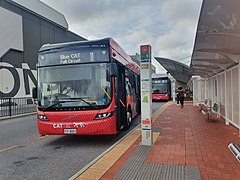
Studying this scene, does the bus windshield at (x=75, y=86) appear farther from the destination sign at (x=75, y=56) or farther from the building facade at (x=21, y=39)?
the building facade at (x=21, y=39)

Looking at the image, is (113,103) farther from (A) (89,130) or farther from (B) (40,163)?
(B) (40,163)

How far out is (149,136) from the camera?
6.39 metres

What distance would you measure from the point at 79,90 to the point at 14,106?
42.2ft

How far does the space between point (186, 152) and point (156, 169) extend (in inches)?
56.9

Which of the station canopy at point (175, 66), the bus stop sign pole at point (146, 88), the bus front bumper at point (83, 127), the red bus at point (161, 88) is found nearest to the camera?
the bus stop sign pole at point (146, 88)

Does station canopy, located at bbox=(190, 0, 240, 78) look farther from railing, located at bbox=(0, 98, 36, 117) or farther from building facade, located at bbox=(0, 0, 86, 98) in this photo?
building facade, located at bbox=(0, 0, 86, 98)

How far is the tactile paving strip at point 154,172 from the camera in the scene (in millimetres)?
4137

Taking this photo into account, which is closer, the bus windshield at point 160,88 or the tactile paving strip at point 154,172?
the tactile paving strip at point 154,172

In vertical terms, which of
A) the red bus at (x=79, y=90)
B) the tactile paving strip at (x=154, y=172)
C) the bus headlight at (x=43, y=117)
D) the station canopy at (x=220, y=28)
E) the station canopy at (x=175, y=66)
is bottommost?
the tactile paving strip at (x=154, y=172)

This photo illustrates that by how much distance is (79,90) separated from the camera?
6.74m

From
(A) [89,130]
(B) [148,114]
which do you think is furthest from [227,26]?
(A) [89,130]

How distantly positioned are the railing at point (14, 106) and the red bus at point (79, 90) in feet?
34.4

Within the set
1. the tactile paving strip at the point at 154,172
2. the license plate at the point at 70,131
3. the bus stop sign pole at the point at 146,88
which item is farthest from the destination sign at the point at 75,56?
the tactile paving strip at the point at 154,172

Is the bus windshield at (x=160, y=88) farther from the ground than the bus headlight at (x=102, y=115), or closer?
farther from the ground
